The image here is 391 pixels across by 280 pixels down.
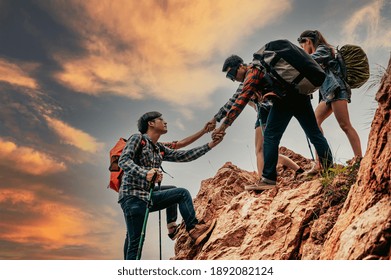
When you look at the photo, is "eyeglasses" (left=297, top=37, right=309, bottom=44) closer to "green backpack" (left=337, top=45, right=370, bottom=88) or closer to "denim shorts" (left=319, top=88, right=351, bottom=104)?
"green backpack" (left=337, top=45, right=370, bottom=88)

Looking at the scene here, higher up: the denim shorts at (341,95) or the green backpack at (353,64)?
the green backpack at (353,64)

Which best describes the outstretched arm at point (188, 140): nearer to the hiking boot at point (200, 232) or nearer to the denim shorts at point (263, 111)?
the denim shorts at point (263, 111)

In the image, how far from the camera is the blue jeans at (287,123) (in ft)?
20.0

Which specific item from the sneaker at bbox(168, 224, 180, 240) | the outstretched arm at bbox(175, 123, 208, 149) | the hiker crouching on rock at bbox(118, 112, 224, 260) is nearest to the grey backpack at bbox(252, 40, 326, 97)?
the hiker crouching on rock at bbox(118, 112, 224, 260)

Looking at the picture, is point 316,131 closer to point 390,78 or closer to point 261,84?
point 261,84

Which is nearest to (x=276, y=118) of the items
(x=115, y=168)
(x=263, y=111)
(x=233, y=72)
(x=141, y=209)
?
(x=263, y=111)

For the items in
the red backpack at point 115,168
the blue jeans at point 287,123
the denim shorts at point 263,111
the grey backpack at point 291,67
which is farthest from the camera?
the denim shorts at point 263,111

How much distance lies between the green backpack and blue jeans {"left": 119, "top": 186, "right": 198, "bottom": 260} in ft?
11.4

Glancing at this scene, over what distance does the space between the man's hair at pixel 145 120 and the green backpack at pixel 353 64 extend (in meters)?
3.32

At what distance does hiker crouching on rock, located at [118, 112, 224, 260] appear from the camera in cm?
584

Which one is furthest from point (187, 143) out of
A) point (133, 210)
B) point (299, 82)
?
point (299, 82)

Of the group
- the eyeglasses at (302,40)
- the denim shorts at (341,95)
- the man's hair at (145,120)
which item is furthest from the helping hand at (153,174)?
the eyeglasses at (302,40)

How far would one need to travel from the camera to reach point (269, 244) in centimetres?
534

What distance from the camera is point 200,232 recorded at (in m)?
6.68
